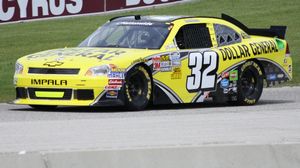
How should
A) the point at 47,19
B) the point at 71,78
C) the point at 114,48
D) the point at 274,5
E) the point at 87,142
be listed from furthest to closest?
the point at 274,5 → the point at 47,19 → the point at 114,48 → the point at 71,78 → the point at 87,142

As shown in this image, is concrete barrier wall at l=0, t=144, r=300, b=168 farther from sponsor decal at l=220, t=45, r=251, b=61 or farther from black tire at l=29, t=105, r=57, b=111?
sponsor decal at l=220, t=45, r=251, b=61

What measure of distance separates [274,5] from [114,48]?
18607 millimetres

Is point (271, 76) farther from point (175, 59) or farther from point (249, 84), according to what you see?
point (175, 59)

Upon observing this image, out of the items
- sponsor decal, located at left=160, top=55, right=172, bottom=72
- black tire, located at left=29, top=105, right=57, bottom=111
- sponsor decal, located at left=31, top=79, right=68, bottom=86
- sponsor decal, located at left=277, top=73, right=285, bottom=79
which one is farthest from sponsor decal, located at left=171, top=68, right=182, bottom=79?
sponsor decal, located at left=277, top=73, right=285, bottom=79

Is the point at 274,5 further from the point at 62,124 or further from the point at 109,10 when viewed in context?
the point at 62,124

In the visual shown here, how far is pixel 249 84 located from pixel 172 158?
789 centimetres

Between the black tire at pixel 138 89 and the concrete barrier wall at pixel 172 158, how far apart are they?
18.9 ft

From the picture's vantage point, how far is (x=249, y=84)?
16.1 metres

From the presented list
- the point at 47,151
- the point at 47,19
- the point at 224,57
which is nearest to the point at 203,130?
the point at 47,151

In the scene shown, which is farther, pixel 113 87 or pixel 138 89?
pixel 138 89

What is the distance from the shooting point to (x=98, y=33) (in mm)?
15609

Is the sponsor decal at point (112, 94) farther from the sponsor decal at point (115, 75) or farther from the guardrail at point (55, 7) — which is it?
the guardrail at point (55, 7)

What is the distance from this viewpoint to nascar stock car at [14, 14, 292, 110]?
45.7ft

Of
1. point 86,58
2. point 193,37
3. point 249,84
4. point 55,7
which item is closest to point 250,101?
point 249,84
